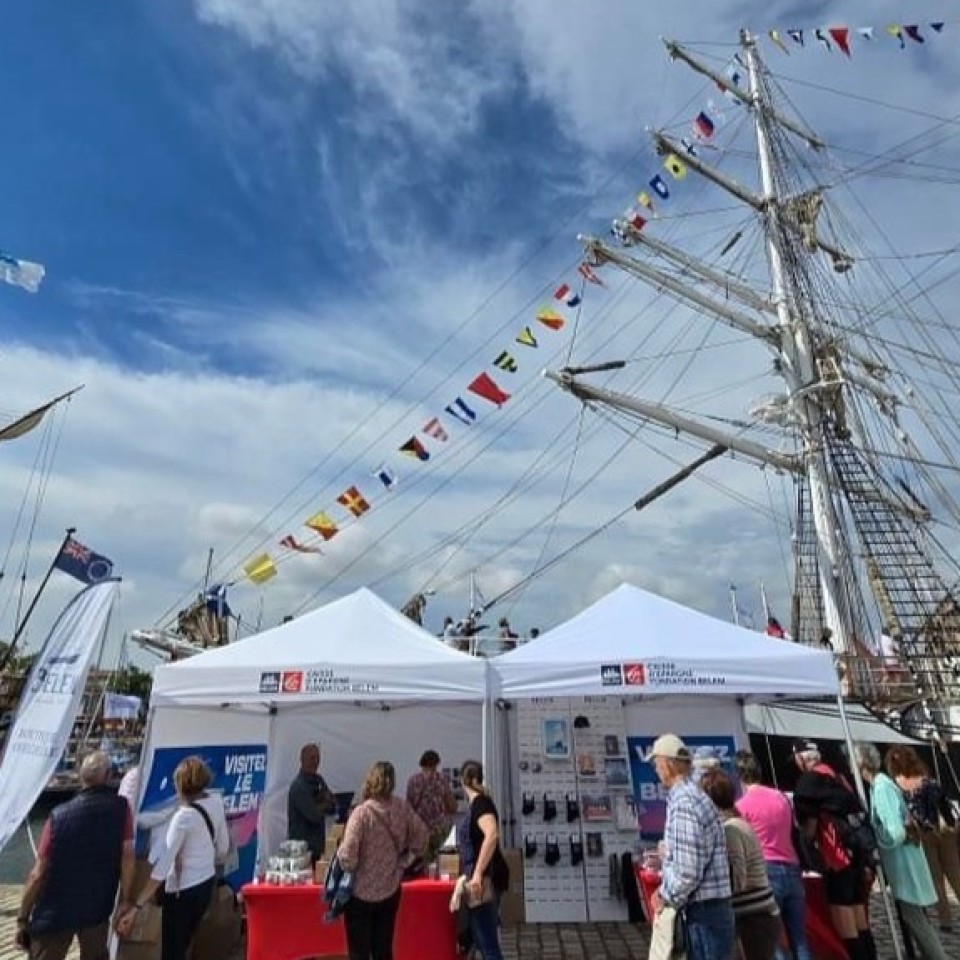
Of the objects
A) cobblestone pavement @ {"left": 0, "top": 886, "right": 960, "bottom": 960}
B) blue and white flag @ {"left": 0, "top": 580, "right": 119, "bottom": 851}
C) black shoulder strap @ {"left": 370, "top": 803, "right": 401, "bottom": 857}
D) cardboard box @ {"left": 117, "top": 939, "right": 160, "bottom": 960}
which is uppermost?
blue and white flag @ {"left": 0, "top": 580, "right": 119, "bottom": 851}

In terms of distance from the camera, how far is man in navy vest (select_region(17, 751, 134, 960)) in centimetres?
378

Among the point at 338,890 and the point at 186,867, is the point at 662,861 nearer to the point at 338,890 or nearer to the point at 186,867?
the point at 338,890

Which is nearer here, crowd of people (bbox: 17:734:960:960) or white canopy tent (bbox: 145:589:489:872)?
crowd of people (bbox: 17:734:960:960)

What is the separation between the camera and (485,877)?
461 centimetres

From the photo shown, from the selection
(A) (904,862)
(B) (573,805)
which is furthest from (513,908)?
(A) (904,862)

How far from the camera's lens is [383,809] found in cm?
439

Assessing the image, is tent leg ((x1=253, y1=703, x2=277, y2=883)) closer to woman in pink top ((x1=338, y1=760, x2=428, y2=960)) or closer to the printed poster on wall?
woman in pink top ((x1=338, y1=760, x2=428, y2=960))

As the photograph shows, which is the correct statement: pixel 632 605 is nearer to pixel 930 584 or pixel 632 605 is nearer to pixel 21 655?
pixel 930 584

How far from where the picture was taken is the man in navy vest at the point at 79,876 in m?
3.78

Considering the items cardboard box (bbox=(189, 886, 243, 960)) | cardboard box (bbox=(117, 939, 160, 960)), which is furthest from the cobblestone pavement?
cardboard box (bbox=(117, 939, 160, 960))

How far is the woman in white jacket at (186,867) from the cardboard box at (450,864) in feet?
5.02

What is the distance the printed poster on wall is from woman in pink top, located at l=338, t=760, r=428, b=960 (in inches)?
130

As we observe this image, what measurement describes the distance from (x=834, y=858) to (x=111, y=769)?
4.62m

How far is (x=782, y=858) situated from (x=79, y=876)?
410 cm
